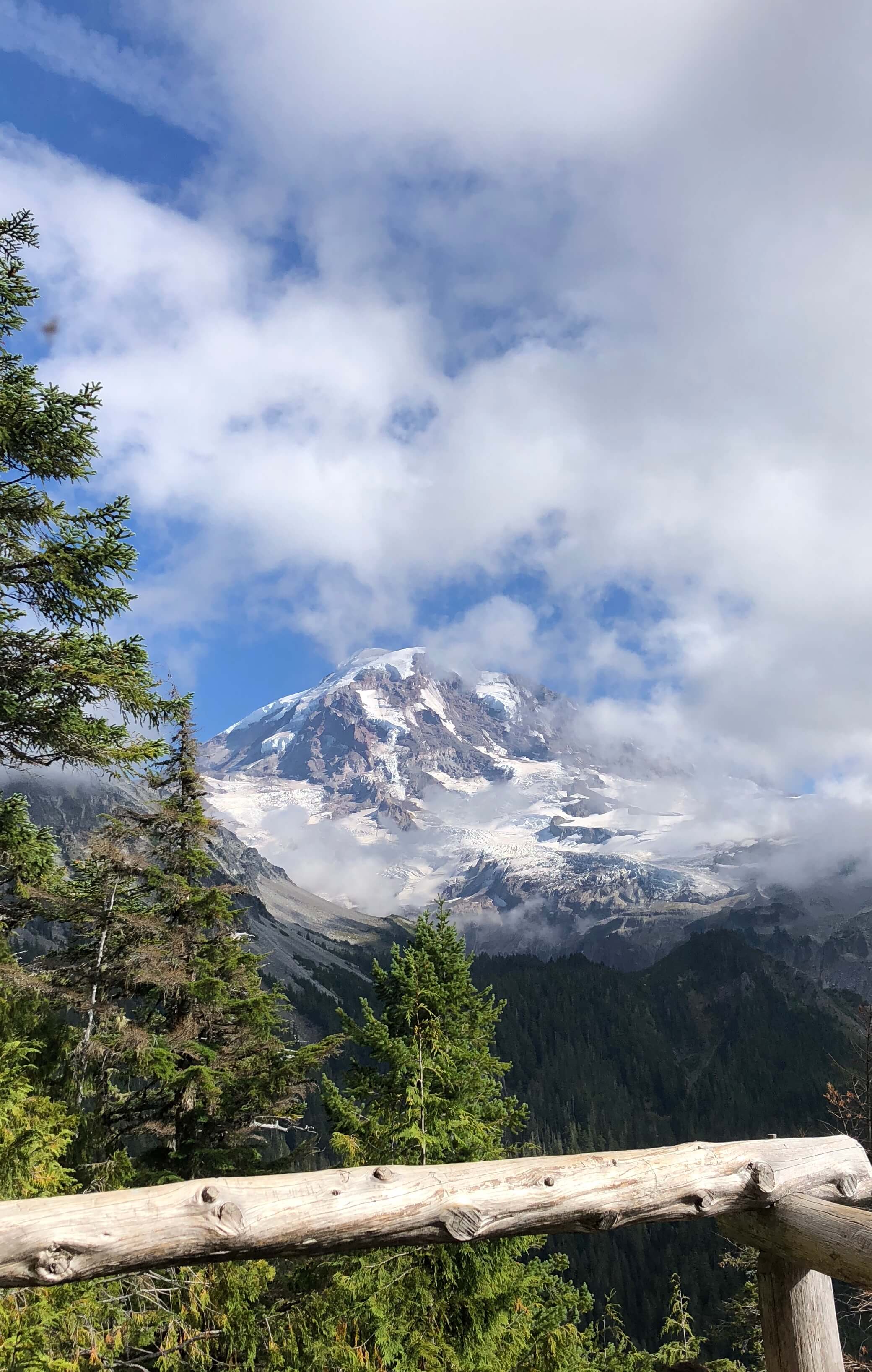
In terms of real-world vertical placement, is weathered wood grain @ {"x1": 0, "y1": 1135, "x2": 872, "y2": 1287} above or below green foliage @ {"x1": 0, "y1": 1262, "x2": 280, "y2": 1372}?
above

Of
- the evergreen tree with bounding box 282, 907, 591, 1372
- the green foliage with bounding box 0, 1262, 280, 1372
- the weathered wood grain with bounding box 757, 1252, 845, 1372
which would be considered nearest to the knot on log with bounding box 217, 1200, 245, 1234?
the weathered wood grain with bounding box 757, 1252, 845, 1372

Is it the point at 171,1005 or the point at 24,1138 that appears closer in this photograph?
the point at 24,1138

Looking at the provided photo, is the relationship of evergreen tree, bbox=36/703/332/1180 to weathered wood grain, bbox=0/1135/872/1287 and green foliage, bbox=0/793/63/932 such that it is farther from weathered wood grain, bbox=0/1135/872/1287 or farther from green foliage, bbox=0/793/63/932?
weathered wood grain, bbox=0/1135/872/1287

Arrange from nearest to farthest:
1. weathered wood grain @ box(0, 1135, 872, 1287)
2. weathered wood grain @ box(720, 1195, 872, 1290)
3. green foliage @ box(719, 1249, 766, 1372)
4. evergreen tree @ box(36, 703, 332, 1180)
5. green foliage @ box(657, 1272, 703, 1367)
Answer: weathered wood grain @ box(0, 1135, 872, 1287) → weathered wood grain @ box(720, 1195, 872, 1290) → evergreen tree @ box(36, 703, 332, 1180) → green foliage @ box(719, 1249, 766, 1372) → green foliage @ box(657, 1272, 703, 1367)

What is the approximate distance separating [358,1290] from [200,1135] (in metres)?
Answer: 4.81

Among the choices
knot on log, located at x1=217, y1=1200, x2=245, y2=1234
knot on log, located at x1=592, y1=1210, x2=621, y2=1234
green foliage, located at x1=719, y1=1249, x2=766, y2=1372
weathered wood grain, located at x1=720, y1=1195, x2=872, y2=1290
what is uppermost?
knot on log, located at x1=217, y1=1200, x2=245, y2=1234

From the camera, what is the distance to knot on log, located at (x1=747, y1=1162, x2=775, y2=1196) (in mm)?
4012

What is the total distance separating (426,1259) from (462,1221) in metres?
10.9

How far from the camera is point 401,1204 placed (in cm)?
362

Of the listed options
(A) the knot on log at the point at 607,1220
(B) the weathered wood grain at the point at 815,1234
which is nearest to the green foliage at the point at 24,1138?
(A) the knot on log at the point at 607,1220

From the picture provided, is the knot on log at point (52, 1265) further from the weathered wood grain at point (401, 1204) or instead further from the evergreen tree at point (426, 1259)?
the evergreen tree at point (426, 1259)

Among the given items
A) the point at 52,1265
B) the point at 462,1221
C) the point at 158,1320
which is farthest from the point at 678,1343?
the point at 52,1265

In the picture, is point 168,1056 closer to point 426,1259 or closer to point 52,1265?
point 426,1259

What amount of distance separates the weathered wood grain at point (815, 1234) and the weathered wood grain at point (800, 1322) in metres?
0.12
